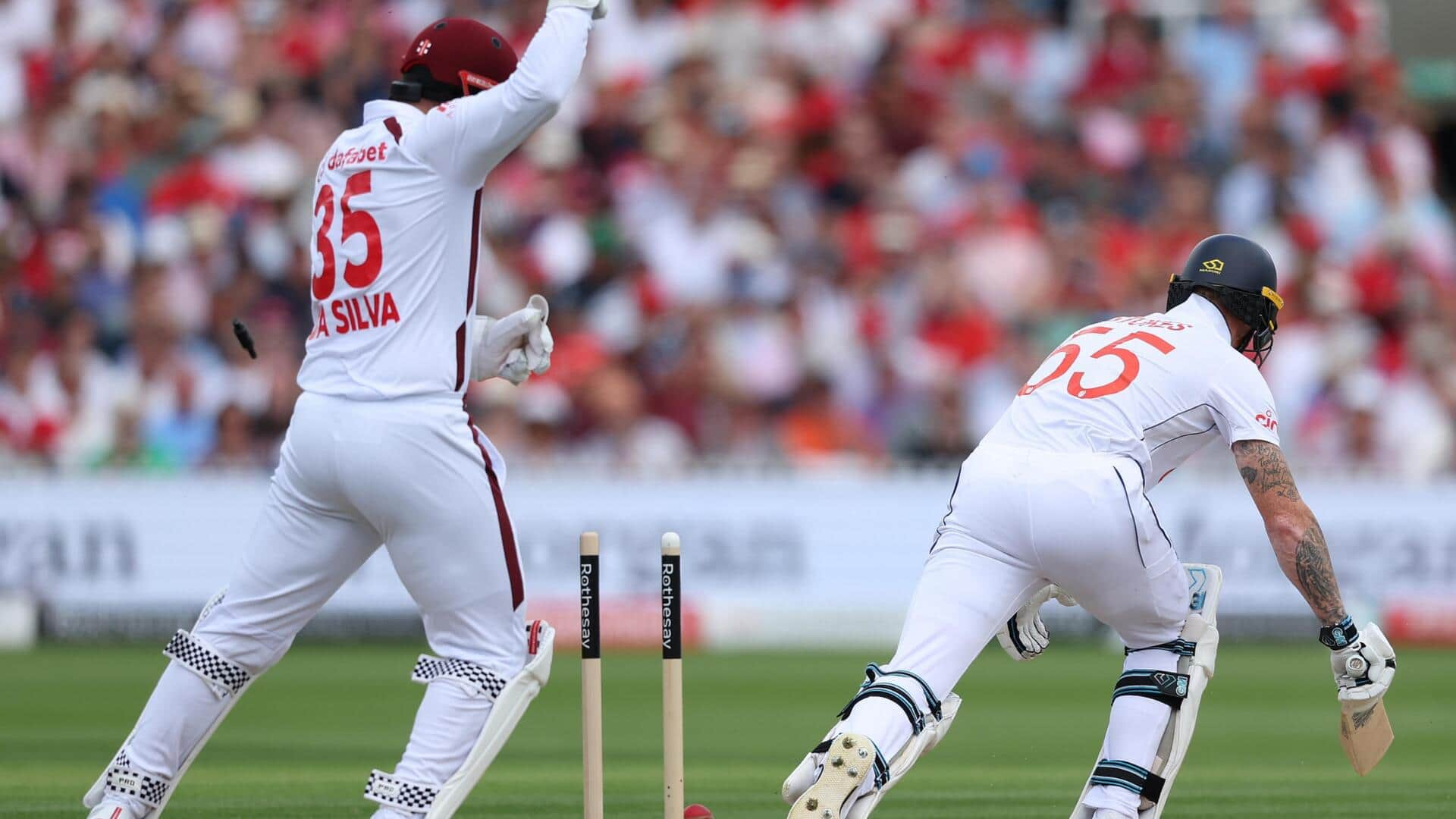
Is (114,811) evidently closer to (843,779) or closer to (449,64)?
(843,779)

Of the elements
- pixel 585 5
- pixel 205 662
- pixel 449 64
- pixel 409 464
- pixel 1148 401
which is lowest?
pixel 205 662

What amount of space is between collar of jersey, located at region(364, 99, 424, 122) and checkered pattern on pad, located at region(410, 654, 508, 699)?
4.87 ft

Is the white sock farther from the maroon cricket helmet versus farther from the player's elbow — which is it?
the maroon cricket helmet

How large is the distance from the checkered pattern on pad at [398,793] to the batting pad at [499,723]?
0.10ft

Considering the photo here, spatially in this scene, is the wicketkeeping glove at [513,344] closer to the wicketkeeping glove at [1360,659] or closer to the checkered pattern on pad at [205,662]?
the checkered pattern on pad at [205,662]

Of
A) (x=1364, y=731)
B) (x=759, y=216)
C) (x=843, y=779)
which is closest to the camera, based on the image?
(x=843, y=779)

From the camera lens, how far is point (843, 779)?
5246 millimetres

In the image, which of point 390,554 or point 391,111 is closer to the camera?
point 390,554

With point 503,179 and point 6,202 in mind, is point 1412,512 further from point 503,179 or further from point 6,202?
point 6,202

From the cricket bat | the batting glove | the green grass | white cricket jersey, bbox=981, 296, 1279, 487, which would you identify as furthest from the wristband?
the batting glove

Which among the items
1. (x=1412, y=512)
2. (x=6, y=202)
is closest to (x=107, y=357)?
(x=6, y=202)

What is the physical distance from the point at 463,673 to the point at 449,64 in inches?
66.7

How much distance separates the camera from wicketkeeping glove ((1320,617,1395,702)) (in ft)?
18.6

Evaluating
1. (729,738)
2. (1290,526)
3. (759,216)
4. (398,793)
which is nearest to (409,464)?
(398,793)
